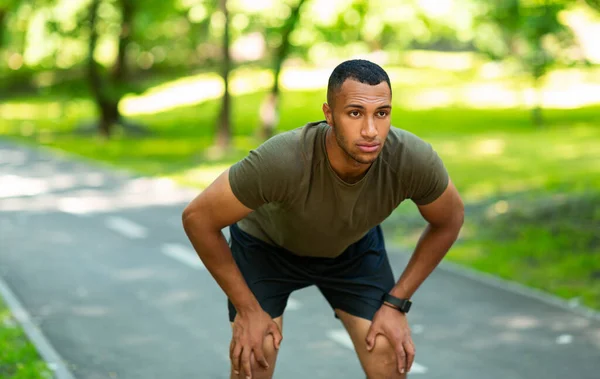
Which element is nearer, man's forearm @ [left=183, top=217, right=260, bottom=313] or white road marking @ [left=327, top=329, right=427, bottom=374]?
man's forearm @ [left=183, top=217, right=260, bottom=313]

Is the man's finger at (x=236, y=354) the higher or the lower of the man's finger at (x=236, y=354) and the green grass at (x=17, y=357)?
the higher

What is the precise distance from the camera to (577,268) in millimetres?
9188

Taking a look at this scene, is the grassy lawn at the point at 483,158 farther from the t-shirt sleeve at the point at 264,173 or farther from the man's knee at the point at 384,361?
the t-shirt sleeve at the point at 264,173

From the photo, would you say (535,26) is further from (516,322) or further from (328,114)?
(328,114)

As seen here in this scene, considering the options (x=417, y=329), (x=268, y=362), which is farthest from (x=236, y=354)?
(x=417, y=329)

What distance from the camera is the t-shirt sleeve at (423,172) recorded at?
3.79 metres

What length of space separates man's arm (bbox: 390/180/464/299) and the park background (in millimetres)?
2855

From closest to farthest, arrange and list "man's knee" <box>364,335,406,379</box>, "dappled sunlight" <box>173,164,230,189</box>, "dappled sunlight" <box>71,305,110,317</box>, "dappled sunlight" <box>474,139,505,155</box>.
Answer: "man's knee" <box>364,335,406,379</box> < "dappled sunlight" <box>71,305,110,317</box> < "dappled sunlight" <box>173,164,230,189</box> < "dappled sunlight" <box>474,139,505,155</box>

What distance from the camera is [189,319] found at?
7590mm

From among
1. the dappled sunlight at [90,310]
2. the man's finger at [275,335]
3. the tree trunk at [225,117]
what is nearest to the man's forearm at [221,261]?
the man's finger at [275,335]

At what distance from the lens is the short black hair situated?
349 centimetres

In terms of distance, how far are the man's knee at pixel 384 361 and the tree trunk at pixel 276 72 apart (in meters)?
17.4

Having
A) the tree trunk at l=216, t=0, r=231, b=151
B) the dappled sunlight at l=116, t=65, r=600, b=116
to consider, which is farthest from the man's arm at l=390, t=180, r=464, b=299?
the dappled sunlight at l=116, t=65, r=600, b=116

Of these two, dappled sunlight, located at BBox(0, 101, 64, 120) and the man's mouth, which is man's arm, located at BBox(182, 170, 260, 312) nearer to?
the man's mouth
